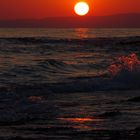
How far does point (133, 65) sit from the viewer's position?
20.0 meters

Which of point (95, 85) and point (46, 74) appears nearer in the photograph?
point (95, 85)

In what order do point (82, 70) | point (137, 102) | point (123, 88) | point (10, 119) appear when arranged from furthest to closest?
point (82, 70) < point (123, 88) < point (137, 102) < point (10, 119)

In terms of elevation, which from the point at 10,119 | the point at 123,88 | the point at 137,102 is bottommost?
the point at 10,119

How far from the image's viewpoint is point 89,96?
1412 centimetres

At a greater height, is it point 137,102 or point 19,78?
point 19,78

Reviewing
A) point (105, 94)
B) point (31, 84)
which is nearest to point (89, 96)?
point (105, 94)

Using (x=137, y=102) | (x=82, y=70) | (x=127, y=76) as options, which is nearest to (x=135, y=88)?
(x=127, y=76)

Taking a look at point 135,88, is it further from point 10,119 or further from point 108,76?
point 10,119

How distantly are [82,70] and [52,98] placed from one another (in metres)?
9.47

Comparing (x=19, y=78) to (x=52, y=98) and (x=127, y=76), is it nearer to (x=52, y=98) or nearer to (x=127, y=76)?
(x=127, y=76)

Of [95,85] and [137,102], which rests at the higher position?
[95,85]

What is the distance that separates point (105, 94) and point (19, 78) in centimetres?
475

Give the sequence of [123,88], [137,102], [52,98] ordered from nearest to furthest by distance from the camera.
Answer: [137,102]
[52,98]
[123,88]

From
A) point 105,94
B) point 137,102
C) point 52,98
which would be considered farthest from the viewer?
point 105,94
